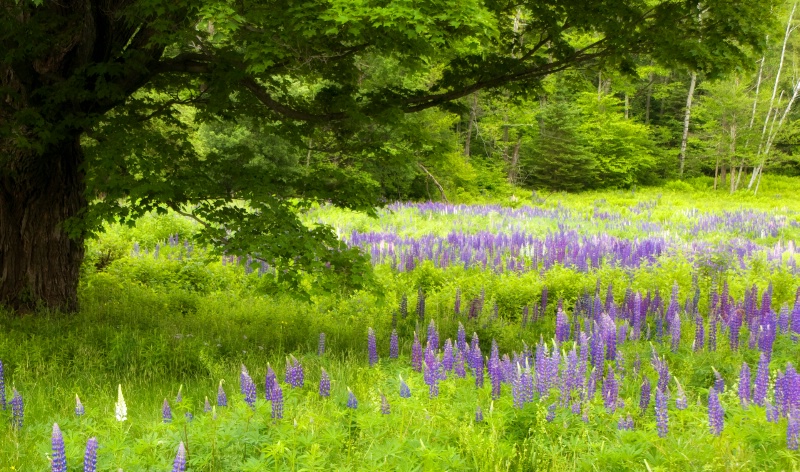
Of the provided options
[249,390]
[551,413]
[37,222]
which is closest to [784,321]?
[551,413]

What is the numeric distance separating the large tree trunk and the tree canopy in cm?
1

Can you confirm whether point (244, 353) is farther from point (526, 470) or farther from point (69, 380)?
point (526, 470)

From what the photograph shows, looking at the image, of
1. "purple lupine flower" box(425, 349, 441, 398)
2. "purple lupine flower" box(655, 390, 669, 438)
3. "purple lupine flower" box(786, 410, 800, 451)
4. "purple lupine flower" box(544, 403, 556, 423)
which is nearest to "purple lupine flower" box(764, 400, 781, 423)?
"purple lupine flower" box(786, 410, 800, 451)

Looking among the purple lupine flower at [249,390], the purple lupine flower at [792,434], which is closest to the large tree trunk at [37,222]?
the purple lupine flower at [249,390]

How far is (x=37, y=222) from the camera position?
6602mm

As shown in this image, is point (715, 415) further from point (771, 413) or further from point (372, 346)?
point (372, 346)

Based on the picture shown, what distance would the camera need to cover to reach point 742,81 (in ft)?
111

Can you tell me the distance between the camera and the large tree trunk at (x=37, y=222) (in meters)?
6.54

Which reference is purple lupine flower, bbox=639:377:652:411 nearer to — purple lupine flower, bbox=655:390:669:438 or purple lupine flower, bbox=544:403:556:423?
purple lupine flower, bbox=655:390:669:438

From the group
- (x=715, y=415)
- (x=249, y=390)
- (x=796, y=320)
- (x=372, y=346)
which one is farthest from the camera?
(x=796, y=320)

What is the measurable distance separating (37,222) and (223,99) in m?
2.44

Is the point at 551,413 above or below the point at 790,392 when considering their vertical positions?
below

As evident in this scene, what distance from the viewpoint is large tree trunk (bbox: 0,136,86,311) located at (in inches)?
257

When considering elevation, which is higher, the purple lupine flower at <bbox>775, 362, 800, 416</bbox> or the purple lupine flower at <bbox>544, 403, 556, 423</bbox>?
the purple lupine flower at <bbox>775, 362, 800, 416</bbox>
